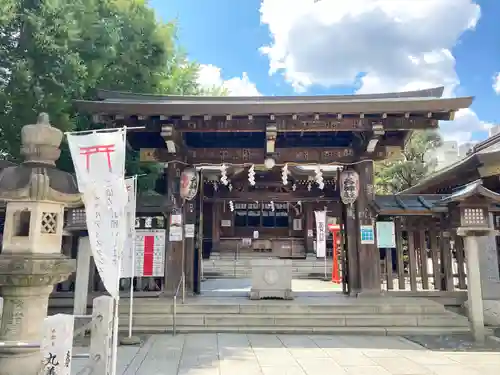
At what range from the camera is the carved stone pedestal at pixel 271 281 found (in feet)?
31.4

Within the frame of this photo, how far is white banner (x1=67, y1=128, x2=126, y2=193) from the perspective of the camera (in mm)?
4570

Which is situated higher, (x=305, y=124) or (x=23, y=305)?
(x=305, y=124)

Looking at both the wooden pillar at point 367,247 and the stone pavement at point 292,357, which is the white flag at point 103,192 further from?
the wooden pillar at point 367,247

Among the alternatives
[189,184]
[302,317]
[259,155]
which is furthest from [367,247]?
[189,184]

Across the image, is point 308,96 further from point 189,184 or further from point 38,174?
point 38,174

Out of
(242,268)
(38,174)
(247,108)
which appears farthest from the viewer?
(242,268)

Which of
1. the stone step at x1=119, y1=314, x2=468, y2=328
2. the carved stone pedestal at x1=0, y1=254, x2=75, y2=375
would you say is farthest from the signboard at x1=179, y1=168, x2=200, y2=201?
the carved stone pedestal at x1=0, y1=254, x2=75, y2=375

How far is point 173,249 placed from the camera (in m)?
9.33

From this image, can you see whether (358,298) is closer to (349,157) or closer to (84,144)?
(349,157)

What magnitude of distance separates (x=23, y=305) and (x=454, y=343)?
7548 mm

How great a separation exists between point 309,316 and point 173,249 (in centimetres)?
368

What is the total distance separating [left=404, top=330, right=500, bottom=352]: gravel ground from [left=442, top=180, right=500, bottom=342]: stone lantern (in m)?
0.24

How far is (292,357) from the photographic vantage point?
249 inches

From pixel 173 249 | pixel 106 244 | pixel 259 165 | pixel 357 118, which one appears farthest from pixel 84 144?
pixel 357 118
